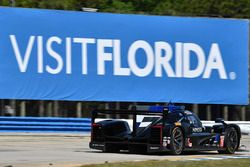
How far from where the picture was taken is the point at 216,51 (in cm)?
3303

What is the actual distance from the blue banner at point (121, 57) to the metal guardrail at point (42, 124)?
163cm

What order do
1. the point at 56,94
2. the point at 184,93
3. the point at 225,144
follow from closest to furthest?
the point at 225,144, the point at 56,94, the point at 184,93

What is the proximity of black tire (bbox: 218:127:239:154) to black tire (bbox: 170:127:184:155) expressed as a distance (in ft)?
5.75

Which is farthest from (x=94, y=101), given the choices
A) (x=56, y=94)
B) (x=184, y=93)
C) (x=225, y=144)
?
(x=225, y=144)

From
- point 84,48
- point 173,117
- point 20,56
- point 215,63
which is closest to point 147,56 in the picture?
point 84,48

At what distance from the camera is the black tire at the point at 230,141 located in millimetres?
18250

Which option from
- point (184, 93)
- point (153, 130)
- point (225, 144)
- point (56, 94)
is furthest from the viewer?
point (184, 93)

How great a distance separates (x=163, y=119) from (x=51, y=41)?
14737mm

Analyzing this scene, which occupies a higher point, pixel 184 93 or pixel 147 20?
pixel 147 20

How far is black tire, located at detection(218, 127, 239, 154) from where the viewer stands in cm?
1825

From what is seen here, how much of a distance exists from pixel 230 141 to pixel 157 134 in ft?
9.52

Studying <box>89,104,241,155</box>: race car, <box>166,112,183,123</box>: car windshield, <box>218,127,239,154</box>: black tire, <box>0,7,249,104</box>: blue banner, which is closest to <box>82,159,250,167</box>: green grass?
<box>89,104,241,155</box>: race car

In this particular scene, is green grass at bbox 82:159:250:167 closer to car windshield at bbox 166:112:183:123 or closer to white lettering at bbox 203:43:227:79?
car windshield at bbox 166:112:183:123

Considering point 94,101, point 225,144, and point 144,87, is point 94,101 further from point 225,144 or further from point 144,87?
point 225,144
